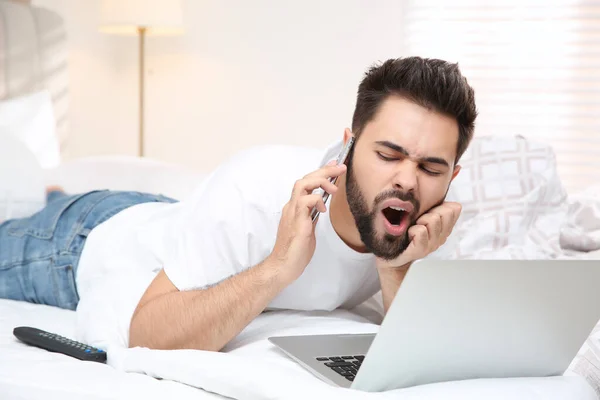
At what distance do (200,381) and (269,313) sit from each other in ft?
1.69

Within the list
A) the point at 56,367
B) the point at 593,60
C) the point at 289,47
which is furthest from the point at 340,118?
the point at 56,367

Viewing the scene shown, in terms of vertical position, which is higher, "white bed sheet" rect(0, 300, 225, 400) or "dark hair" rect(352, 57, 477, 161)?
"dark hair" rect(352, 57, 477, 161)

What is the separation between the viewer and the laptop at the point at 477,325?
0.93m

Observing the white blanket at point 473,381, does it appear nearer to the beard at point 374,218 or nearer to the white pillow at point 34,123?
the beard at point 374,218

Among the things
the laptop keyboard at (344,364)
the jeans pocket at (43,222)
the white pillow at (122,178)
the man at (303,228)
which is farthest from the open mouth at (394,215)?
the white pillow at (122,178)

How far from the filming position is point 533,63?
3396 mm

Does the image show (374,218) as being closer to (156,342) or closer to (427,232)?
(427,232)

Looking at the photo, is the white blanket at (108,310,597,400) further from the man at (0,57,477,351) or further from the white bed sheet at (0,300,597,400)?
the man at (0,57,477,351)

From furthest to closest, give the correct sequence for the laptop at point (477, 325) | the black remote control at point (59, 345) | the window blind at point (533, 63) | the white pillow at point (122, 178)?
the window blind at point (533, 63), the white pillow at point (122, 178), the black remote control at point (59, 345), the laptop at point (477, 325)

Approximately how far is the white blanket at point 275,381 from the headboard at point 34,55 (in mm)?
1913

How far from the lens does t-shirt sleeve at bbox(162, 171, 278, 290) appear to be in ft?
4.62

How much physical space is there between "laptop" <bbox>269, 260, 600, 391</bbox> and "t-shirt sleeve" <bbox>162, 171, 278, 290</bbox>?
12.9 inches

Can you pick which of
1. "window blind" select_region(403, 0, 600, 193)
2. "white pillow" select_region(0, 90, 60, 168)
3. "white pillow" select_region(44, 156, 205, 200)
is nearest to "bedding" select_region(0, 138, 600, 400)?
"white pillow" select_region(44, 156, 205, 200)

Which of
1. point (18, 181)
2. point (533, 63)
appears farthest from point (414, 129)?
point (533, 63)
